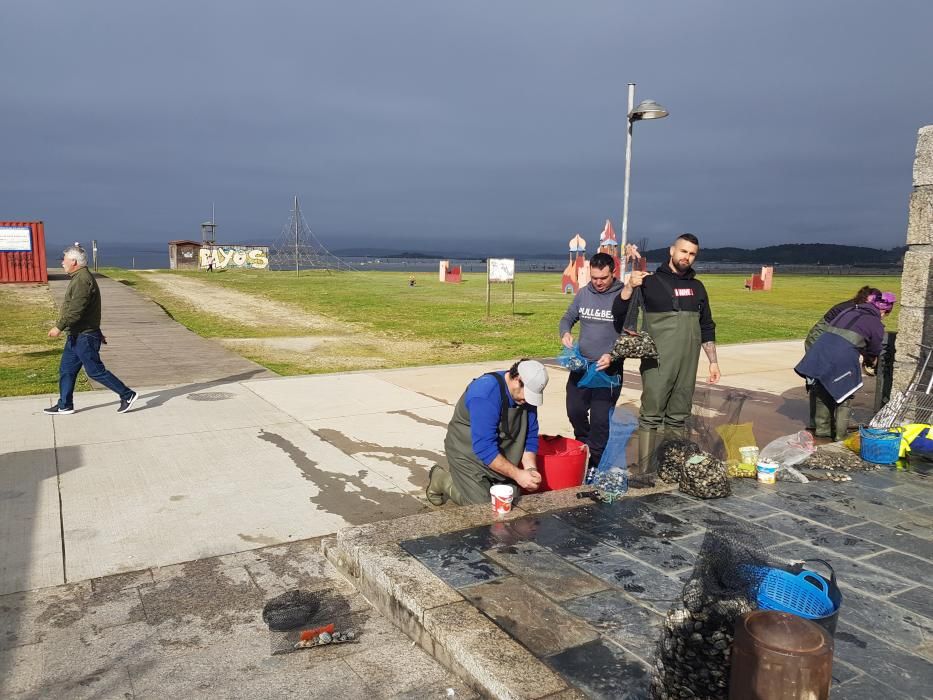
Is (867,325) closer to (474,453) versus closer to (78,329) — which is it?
(474,453)

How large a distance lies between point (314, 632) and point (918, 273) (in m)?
7.16

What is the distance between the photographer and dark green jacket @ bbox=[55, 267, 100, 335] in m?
7.69

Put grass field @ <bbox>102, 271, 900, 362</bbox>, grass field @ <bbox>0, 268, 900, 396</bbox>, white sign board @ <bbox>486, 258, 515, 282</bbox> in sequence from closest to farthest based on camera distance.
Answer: grass field @ <bbox>0, 268, 900, 396</bbox> < grass field @ <bbox>102, 271, 900, 362</bbox> < white sign board @ <bbox>486, 258, 515, 282</bbox>

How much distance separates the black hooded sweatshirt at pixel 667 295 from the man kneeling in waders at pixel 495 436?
1.63 meters

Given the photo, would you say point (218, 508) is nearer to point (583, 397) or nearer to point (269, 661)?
point (269, 661)

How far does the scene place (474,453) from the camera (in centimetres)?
482

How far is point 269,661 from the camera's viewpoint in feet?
11.0

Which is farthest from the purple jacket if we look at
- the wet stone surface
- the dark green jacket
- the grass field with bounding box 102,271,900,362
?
the dark green jacket

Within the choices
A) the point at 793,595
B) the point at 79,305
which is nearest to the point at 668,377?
the point at 793,595

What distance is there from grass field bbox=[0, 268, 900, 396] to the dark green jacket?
266 cm

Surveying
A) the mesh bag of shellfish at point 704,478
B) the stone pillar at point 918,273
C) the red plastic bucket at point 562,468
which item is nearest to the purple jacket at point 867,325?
the stone pillar at point 918,273

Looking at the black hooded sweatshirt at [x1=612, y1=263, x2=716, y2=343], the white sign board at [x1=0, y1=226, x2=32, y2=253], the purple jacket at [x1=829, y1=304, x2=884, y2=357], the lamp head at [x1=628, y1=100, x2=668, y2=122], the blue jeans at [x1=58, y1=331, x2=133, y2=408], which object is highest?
the lamp head at [x1=628, y1=100, x2=668, y2=122]

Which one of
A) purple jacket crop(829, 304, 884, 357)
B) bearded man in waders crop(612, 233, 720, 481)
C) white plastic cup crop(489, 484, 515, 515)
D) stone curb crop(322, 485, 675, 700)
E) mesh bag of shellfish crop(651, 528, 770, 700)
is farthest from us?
purple jacket crop(829, 304, 884, 357)

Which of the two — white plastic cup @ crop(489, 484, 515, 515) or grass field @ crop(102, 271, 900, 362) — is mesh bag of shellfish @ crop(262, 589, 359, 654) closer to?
white plastic cup @ crop(489, 484, 515, 515)
